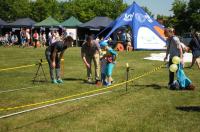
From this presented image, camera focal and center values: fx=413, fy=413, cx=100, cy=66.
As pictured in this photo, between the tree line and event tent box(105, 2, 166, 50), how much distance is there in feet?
145

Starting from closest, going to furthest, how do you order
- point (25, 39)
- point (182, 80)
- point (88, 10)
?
point (182, 80) < point (25, 39) < point (88, 10)

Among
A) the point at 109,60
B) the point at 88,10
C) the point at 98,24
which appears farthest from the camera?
the point at 88,10

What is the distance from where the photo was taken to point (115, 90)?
12.6 m

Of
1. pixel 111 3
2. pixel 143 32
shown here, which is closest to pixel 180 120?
pixel 143 32

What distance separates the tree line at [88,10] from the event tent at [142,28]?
44.1 metres

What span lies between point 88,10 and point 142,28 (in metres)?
63.7

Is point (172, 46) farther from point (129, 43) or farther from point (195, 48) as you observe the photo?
point (129, 43)

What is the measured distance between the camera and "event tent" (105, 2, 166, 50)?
3409 centimetres

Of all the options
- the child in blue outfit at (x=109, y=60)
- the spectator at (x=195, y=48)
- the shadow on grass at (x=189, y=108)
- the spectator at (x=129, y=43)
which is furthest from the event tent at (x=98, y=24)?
the shadow on grass at (x=189, y=108)

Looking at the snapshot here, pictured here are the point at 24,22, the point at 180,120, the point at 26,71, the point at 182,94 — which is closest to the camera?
the point at 180,120

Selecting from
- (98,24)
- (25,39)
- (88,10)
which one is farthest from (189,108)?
(88,10)

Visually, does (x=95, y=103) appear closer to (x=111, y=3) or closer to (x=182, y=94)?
(x=182, y=94)

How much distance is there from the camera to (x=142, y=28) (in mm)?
34281

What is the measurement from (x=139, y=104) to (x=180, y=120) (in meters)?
1.83
